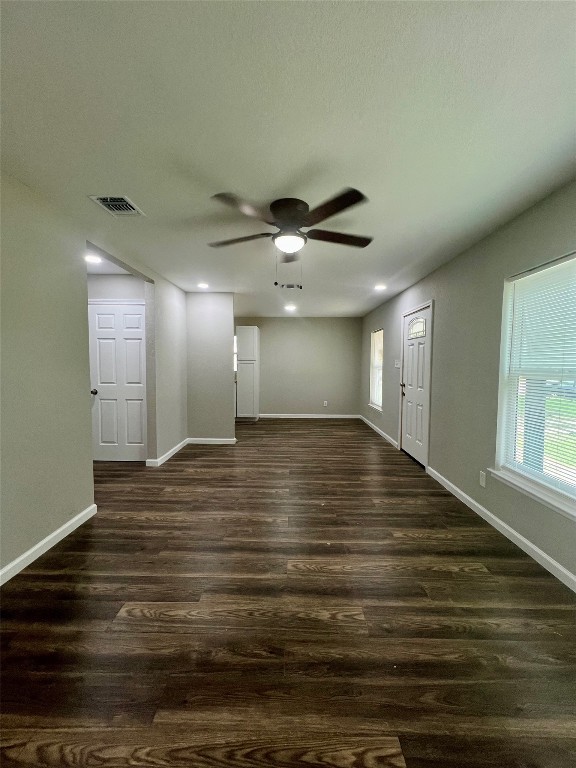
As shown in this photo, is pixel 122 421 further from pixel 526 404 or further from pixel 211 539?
pixel 526 404

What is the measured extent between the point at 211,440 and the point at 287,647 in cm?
395

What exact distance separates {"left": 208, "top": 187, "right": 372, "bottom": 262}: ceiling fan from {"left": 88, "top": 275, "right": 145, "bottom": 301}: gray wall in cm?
219

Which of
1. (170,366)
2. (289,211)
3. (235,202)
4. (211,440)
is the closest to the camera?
(235,202)

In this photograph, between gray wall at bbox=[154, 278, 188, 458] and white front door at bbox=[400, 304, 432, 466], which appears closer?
white front door at bbox=[400, 304, 432, 466]

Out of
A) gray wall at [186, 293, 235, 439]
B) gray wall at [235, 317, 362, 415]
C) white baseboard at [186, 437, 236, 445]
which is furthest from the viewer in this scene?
gray wall at [235, 317, 362, 415]

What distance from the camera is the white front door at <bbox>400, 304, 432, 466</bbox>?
12.8ft

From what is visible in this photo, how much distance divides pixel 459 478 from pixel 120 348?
13.9ft

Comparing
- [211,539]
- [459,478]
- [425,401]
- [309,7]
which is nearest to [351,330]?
[425,401]

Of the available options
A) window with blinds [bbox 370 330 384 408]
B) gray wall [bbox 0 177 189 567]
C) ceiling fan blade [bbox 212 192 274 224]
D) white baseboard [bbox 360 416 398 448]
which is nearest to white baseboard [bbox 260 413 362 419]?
white baseboard [bbox 360 416 398 448]

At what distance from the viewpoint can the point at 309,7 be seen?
3.39 feet

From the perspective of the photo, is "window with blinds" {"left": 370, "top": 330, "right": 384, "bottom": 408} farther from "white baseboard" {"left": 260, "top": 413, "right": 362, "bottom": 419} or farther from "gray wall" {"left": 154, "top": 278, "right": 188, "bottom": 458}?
"gray wall" {"left": 154, "top": 278, "right": 188, "bottom": 458}

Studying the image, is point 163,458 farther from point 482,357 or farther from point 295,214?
point 482,357

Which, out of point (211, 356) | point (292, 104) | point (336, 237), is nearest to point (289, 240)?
point (336, 237)

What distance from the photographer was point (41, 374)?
2164 millimetres
